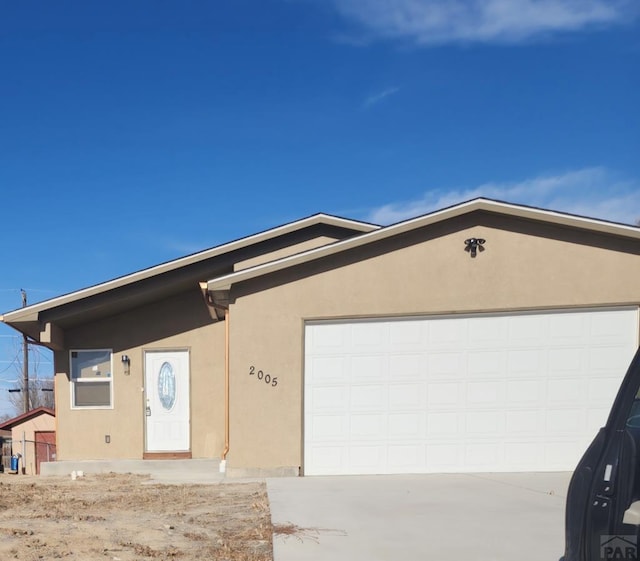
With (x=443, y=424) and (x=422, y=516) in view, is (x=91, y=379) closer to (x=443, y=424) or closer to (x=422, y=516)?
(x=443, y=424)

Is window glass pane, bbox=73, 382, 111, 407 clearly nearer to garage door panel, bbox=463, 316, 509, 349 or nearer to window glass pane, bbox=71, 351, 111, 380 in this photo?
window glass pane, bbox=71, 351, 111, 380

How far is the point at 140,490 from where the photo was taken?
28.9 feet

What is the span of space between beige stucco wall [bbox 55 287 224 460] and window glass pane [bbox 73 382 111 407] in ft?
0.49

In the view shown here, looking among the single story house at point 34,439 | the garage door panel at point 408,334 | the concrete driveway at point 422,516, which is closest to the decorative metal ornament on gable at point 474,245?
the garage door panel at point 408,334

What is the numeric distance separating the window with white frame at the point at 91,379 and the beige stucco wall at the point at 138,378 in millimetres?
116

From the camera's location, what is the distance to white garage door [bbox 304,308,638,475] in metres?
9.09

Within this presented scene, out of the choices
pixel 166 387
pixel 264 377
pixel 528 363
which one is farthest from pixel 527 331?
pixel 166 387

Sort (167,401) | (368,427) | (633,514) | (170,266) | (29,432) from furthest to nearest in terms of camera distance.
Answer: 1. (29,432)
2. (167,401)
3. (170,266)
4. (368,427)
5. (633,514)

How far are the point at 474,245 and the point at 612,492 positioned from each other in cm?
690

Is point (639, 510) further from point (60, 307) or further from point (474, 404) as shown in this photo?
point (60, 307)

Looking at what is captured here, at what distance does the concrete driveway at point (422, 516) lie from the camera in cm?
519

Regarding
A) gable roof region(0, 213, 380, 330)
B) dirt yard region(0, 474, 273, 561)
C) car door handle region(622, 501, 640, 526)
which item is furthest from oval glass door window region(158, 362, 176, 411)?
car door handle region(622, 501, 640, 526)

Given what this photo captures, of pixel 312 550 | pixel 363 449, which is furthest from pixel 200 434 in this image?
pixel 312 550

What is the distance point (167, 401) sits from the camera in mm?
12359
